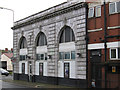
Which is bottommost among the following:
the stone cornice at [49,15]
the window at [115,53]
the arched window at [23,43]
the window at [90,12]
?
the window at [115,53]

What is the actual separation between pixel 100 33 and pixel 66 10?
19.4 ft

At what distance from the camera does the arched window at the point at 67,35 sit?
26.7 metres

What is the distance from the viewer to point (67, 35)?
90.0 ft

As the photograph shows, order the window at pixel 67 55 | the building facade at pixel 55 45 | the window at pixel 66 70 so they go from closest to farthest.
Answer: the building facade at pixel 55 45 < the window at pixel 67 55 < the window at pixel 66 70

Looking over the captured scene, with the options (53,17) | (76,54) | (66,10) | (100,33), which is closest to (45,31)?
(53,17)

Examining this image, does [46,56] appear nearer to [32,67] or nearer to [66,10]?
[32,67]

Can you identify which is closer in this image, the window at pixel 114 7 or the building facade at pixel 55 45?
the window at pixel 114 7

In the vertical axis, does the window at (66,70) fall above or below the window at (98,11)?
below

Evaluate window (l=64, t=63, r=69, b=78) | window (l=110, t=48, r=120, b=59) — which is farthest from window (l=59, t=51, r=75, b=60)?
window (l=110, t=48, r=120, b=59)

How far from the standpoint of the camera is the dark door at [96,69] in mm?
22594

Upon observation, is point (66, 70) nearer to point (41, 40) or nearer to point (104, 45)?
point (104, 45)

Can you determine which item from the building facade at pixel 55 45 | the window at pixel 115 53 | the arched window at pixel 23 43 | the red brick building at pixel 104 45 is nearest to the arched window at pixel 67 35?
the building facade at pixel 55 45

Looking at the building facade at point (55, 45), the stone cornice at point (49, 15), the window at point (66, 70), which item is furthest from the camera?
the window at point (66, 70)

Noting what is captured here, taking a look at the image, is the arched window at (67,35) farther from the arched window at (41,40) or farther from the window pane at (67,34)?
the arched window at (41,40)
